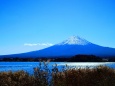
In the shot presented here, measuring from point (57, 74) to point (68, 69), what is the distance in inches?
30.4

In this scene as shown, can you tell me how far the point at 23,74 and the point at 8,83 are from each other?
2.02ft

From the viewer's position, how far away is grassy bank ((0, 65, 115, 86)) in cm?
1077

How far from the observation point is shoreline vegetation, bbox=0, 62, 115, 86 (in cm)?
1078

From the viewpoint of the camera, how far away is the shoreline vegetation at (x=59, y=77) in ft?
35.4

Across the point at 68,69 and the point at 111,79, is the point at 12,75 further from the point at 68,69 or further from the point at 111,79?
the point at 111,79

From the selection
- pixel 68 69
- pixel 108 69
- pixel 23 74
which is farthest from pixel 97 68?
pixel 23 74

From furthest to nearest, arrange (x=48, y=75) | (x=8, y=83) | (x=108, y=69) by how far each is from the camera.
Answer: (x=108, y=69) < (x=48, y=75) < (x=8, y=83)

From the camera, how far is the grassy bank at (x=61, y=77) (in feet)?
35.3

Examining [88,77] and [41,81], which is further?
[88,77]

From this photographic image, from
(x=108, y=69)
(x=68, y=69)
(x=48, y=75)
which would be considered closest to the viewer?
(x=48, y=75)

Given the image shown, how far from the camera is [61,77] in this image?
449 inches

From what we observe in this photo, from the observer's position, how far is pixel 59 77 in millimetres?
11344

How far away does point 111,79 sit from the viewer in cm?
1265

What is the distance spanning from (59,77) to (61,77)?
89mm
